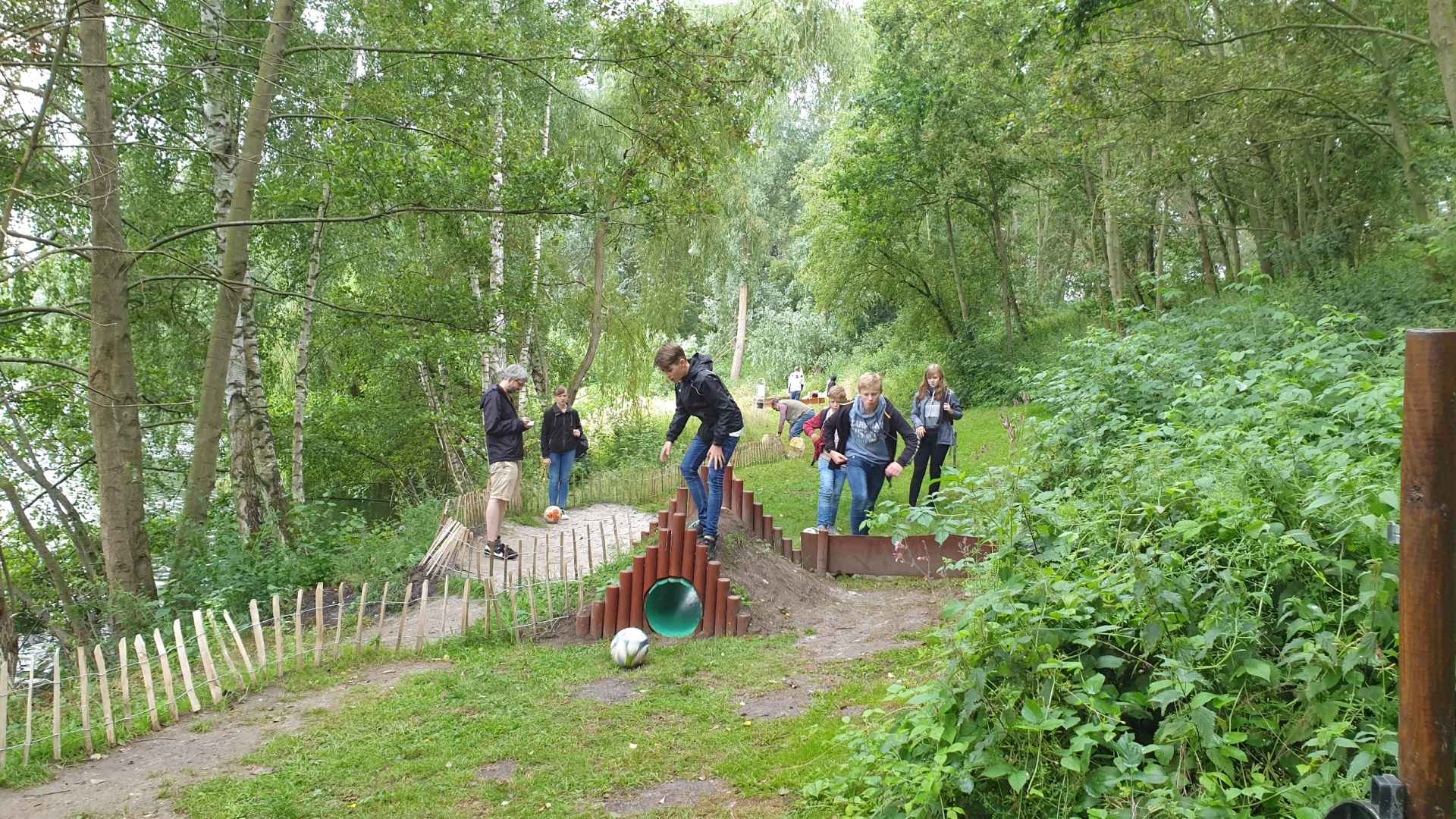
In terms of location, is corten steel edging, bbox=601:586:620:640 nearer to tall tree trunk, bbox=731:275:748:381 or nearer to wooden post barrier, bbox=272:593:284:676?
wooden post barrier, bbox=272:593:284:676

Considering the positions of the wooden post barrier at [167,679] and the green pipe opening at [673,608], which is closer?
the wooden post barrier at [167,679]

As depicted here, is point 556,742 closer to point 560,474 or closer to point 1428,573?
point 1428,573

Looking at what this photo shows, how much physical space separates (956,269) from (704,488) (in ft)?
59.3

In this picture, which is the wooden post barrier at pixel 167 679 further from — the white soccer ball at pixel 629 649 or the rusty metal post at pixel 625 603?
the rusty metal post at pixel 625 603

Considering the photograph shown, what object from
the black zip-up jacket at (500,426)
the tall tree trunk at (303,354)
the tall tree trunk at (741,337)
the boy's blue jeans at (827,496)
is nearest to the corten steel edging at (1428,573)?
the boy's blue jeans at (827,496)

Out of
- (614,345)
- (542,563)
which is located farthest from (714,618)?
(614,345)

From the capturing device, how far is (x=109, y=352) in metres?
9.04

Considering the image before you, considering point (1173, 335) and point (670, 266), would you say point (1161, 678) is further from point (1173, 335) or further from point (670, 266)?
point (670, 266)

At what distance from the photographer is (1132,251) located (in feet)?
78.5

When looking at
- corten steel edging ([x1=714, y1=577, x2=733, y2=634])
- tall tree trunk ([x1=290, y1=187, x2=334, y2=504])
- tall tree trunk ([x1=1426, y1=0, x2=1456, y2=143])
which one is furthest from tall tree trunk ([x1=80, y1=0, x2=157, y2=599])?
tall tree trunk ([x1=1426, y1=0, x2=1456, y2=143])

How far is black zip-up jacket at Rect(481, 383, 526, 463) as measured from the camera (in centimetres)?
964

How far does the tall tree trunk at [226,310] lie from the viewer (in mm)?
9852

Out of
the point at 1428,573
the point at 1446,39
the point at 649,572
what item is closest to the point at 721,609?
the point at 649,572

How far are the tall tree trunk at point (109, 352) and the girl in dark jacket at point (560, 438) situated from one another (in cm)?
466
